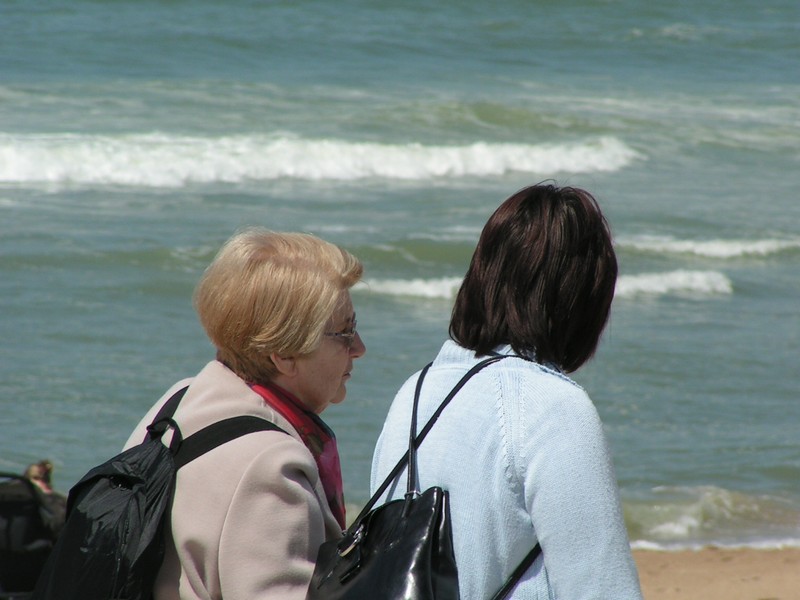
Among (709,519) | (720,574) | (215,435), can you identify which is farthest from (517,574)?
(709,519)

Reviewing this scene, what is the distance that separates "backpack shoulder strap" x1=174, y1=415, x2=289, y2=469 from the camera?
79.5 inches

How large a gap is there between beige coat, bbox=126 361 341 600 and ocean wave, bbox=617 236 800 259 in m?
11.0

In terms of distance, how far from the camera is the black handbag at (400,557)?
5.83 ft

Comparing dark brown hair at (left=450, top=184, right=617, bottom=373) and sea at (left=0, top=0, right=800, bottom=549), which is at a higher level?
dark brown hair at (left=450, top=184, right=617, bottom=373)

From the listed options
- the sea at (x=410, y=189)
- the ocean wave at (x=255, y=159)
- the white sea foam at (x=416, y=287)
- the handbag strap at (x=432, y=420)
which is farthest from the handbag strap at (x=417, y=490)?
the ocean wave at (x=255, y=159)

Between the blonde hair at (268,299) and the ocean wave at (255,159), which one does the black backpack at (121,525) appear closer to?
the blonde hair at (268,299)

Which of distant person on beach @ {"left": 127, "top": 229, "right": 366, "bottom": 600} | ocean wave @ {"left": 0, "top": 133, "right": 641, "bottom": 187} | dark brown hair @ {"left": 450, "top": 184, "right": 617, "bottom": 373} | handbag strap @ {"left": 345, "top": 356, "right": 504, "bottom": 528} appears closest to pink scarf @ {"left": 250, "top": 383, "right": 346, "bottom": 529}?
distant person on beach @ {"left": 127, "top": 229, "right": 366, "bottom": 600}

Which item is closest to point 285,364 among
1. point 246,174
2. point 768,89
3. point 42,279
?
point 42,279

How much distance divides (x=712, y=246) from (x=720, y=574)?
302 inches

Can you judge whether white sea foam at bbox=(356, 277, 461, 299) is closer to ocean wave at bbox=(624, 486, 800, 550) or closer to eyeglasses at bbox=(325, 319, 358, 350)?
ocean wave at bbox=(624, 486, 800, 550)

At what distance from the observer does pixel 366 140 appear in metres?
18.6

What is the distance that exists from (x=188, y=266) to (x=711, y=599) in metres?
6.84

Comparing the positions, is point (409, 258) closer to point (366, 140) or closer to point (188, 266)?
point (188, 266)

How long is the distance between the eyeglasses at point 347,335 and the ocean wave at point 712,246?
35.2ft
